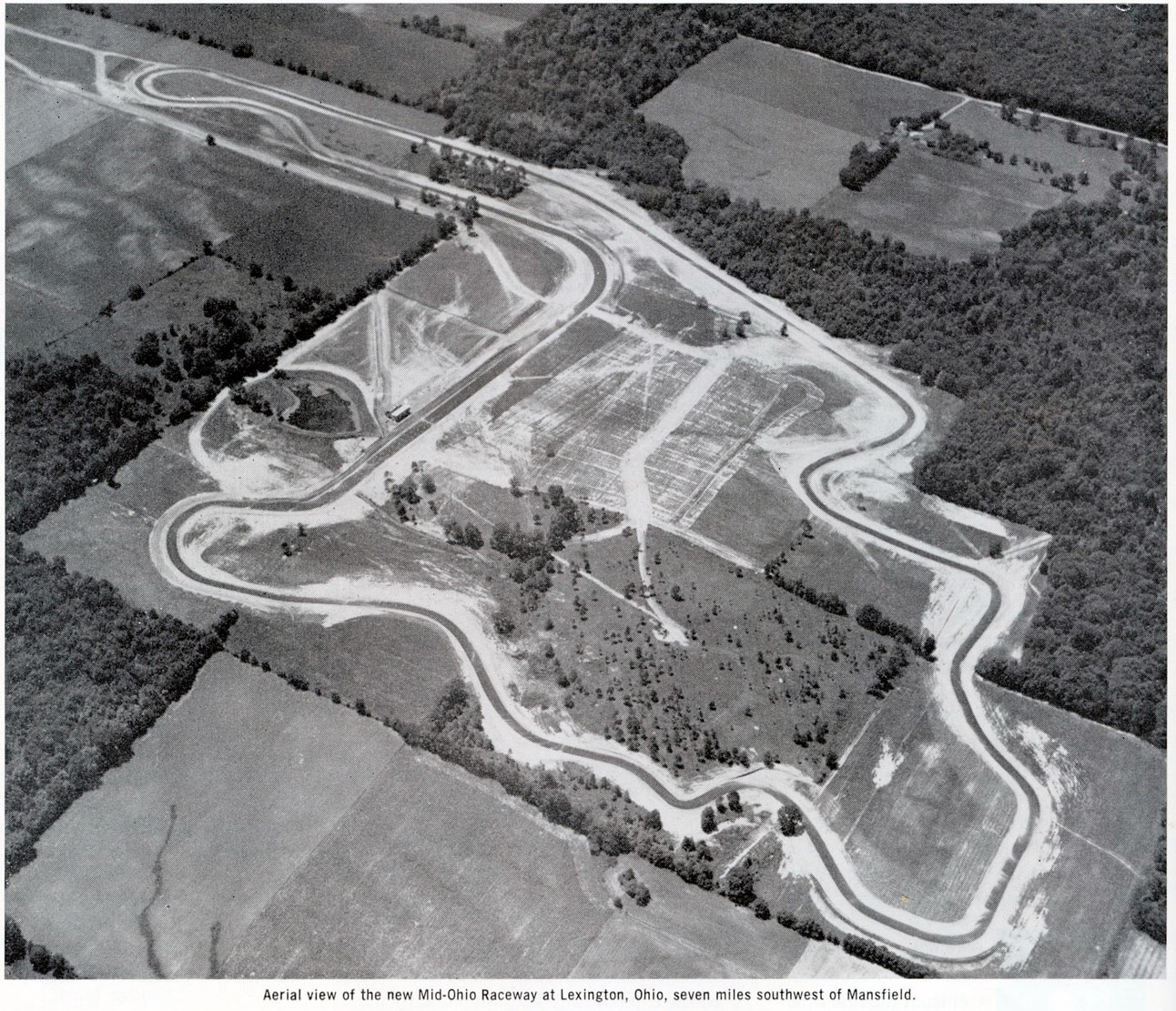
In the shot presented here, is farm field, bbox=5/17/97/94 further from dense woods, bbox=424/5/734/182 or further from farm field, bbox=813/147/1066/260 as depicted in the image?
farm field, bbox=813/147/1066/260

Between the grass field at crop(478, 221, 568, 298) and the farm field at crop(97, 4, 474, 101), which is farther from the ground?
the farm field at crop(97, 4, 474, 101)

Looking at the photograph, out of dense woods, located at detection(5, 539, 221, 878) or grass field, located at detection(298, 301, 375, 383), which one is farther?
grass field, located at detection(298, 301, 375, 383)

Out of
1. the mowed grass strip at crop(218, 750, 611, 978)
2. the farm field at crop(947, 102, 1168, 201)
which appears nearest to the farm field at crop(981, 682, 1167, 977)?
the mowed grass strip at crop(218, 750, 611, 978)

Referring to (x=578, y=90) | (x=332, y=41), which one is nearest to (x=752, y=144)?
(x=578, y=90)

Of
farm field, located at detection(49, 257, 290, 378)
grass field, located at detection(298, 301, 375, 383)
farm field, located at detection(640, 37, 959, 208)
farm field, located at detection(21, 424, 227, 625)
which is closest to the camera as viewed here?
farm field, located at detection(21, 424, 227, 625)

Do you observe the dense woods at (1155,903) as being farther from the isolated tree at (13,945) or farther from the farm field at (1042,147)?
the farm field at (1042,147)

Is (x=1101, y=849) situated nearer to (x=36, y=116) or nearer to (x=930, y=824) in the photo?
(x=930, y=824)
